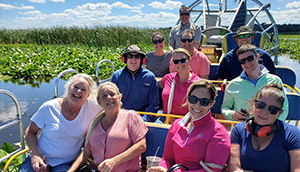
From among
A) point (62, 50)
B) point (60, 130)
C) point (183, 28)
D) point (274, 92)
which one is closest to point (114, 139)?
point (60, 130)

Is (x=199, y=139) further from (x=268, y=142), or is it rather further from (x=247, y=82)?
(x=247, y=82)

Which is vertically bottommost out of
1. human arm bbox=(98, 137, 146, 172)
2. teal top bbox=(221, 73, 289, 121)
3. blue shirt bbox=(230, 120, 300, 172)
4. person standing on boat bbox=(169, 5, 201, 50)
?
human arm bbox=(98, 137, 146, 172)

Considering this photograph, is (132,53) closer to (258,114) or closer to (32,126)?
(32,126)

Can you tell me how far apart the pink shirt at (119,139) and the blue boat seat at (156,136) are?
0.15 m

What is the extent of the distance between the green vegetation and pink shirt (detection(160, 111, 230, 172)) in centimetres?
605

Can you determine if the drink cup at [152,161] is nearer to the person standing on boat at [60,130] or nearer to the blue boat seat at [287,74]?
the person standing on boat at [60,130]

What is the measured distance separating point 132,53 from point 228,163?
1.71 m

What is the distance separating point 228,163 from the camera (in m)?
1.56

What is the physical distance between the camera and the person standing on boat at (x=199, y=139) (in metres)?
1.52

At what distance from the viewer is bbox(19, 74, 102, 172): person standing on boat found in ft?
6.86

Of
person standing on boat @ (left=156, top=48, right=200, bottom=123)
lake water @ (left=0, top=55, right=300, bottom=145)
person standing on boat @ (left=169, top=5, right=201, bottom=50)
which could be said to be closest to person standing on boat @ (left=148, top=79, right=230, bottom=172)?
person standing on boat @ (left=156, top=48, right=200, bottom=123)

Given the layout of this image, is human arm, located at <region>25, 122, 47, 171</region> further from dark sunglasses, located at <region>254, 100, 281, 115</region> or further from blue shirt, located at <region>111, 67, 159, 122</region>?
dark sunglasses, located at <region>254, 100, 281, 115</region>

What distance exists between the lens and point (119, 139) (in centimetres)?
190

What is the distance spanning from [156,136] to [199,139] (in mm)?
638
